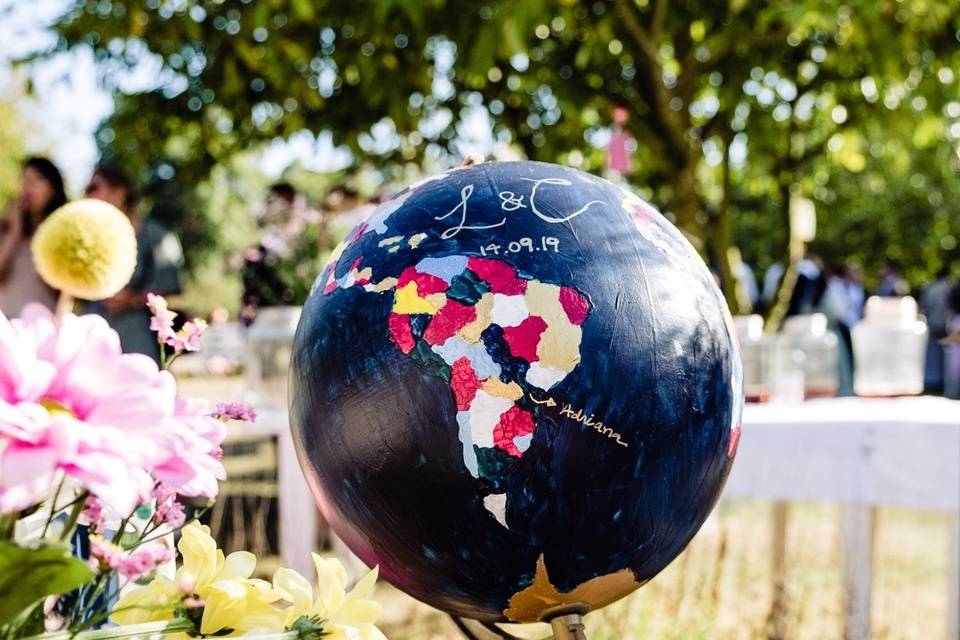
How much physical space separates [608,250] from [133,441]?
1.01 m

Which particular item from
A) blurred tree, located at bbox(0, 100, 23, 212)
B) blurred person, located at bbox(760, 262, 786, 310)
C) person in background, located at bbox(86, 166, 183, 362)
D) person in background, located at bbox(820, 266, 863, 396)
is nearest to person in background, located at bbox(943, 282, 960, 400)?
person in background, located at bbox(820, 266, 863, 396)

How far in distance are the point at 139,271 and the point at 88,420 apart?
3.93 meters

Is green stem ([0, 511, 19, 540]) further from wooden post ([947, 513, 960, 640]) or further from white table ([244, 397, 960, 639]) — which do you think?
wooden post ([947, 513, 960, 640])

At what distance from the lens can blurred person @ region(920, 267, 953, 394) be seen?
41.2ft

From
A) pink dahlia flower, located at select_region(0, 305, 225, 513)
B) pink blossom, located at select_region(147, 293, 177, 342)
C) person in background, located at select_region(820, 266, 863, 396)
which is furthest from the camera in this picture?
person in background, located at select_region(820, 266, 863, 396)

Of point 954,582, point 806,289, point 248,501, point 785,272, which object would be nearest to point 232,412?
point 954,582

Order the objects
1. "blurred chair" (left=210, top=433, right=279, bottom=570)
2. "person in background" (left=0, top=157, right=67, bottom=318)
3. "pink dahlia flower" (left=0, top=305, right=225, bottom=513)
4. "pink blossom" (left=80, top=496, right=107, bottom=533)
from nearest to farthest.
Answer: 1. "pink dahlia flower" (left=0, top=305, right=225, bottom=513)
2. "pink blossom" (left=80, top=496, right=107, bottom=533)
3. "person in background" (left=0, top=157, right=67, bottom=318)
4. "blurred chair" (left=210, top=433, right=279, bottom=570)

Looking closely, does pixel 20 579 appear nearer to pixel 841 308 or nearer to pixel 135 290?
pixel 135 290

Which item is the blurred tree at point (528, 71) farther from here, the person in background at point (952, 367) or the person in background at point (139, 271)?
the person in background at point (952, 367)

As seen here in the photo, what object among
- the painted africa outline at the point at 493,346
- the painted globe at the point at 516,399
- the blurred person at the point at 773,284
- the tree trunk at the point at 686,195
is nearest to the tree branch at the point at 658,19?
the tree trunk at the point at 686,195

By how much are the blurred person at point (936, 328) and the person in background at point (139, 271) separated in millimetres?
10374

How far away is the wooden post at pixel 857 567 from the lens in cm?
345

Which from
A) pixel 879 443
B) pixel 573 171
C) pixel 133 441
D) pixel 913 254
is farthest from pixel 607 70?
pixel 913 254

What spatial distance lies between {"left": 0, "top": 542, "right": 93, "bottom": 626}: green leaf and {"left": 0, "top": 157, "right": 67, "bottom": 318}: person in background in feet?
12.4
